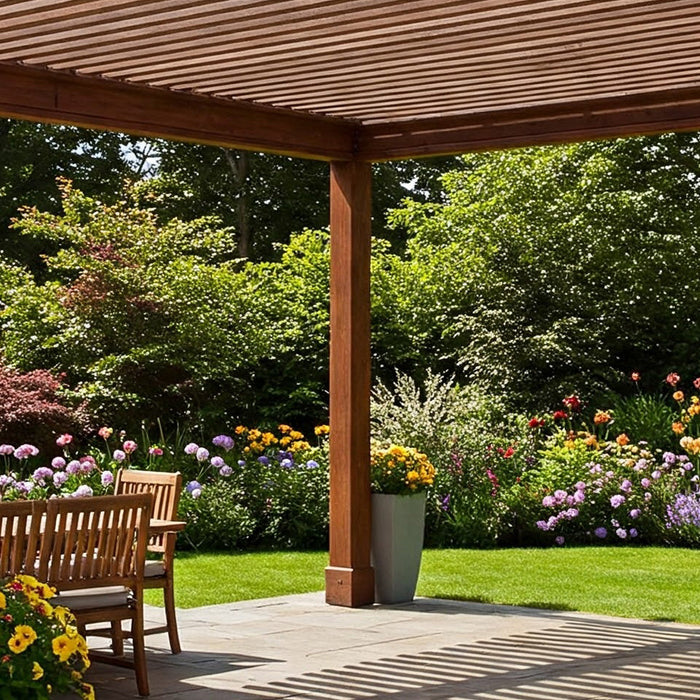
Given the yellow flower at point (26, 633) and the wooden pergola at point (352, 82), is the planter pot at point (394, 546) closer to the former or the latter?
the wooden pergola at point (352, 82)

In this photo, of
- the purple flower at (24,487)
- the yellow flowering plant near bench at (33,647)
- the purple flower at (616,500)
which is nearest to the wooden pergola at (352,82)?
the yellow flowering plant near bench at (33,647)

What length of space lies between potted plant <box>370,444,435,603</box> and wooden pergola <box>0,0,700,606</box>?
0.13 m

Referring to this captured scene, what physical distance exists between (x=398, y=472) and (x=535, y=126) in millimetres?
2450

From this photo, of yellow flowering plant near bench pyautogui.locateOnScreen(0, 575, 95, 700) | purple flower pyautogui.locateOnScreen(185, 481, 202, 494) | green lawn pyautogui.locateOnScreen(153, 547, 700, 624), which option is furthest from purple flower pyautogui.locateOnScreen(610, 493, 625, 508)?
yellow flowering plant near bench pyautogui.locateOnScreen(0, 575, 95, 700)

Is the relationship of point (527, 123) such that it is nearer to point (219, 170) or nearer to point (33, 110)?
point (33, 110)

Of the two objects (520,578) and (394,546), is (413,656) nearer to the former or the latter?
(394,546)

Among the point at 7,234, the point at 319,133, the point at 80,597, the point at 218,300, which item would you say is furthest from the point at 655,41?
the point at 7,234

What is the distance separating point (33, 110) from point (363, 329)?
2789 millimetres

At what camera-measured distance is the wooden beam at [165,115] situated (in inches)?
Answer: 266

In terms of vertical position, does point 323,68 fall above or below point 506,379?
above

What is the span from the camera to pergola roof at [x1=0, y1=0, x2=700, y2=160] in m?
5.77

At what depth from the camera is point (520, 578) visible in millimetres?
10086

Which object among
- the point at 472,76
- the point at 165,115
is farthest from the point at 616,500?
the point at 165,115

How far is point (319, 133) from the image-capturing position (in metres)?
8.40
